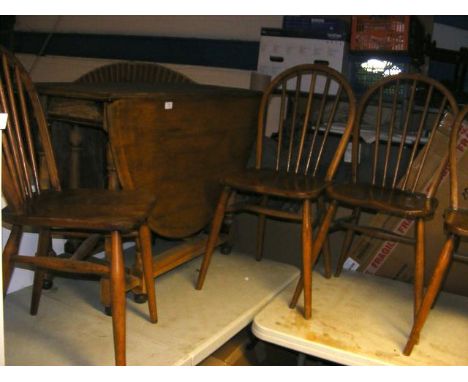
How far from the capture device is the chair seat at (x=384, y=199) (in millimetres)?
1715

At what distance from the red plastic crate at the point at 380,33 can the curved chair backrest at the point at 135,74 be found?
4.12 ft

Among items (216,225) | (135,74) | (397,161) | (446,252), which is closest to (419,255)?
(446,252)

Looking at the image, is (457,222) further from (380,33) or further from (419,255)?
(380,33)

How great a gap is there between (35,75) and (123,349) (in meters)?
3.71

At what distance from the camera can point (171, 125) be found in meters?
1.93

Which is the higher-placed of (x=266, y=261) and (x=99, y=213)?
(x=99, y=213)

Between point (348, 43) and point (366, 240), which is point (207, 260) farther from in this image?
point (348, 43)

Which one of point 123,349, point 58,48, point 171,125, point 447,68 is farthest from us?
point 58,48

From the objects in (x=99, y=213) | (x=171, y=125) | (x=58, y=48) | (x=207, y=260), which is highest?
(x=58, y=48)

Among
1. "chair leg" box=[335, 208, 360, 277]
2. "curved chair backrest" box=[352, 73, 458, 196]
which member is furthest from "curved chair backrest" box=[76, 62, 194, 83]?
"chair leg" box=[335, 208, 360, 277]

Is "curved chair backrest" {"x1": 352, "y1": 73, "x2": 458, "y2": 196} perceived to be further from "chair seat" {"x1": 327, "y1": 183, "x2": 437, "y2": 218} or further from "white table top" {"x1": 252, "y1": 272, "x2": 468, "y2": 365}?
"white table top" {"x1": 252, "y1": 272, "x2": 468, "y2": 365}

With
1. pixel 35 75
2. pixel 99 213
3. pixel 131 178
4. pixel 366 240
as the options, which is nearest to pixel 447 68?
pixel 366 240

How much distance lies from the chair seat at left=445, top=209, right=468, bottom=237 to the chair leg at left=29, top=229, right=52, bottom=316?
128 centimetres

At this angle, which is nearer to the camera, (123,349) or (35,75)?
(123,349)
